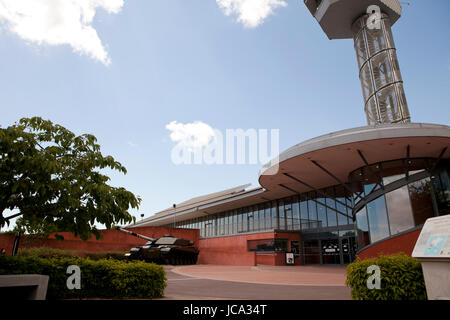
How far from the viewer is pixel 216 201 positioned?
31.8 metres

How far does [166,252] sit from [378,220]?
15660 mm

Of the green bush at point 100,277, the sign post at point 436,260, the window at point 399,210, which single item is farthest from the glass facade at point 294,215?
the sign post at point 436,260

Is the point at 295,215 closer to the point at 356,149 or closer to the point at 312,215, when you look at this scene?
the point at 312,215

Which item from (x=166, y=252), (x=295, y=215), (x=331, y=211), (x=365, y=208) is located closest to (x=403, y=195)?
(x=365, y=208)

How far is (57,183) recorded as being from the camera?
608 cm

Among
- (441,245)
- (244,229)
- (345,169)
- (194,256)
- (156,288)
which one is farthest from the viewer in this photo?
(244,229)

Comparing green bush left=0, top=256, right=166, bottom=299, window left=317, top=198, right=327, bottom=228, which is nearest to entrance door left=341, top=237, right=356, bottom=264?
window left=317, top=198, right=327, bottom=228

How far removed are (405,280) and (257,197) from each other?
74.4 feet

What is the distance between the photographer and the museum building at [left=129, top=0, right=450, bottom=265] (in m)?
14.7

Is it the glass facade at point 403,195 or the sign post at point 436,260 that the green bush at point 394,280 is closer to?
the sign post at point 436,260

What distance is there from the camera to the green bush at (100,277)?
7211 mm

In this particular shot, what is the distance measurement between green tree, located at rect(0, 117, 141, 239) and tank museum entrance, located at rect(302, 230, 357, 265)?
19.0 meters
